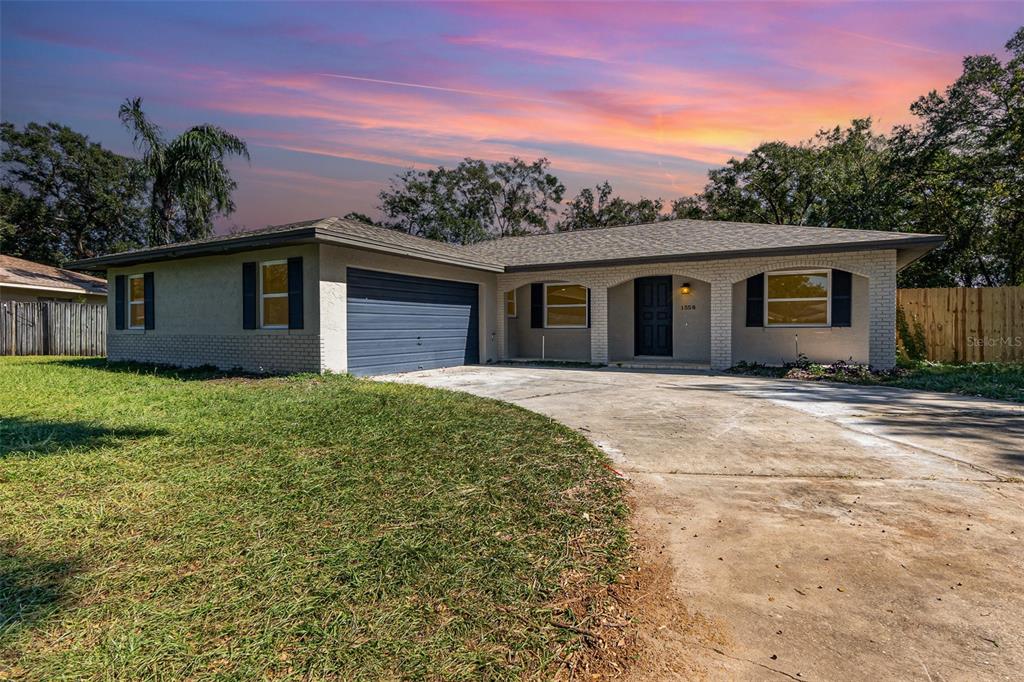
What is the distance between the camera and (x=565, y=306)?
14812 millimetres

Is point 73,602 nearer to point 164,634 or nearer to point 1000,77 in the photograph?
point 164,634

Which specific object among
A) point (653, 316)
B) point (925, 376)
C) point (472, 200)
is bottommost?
point (925, 376)

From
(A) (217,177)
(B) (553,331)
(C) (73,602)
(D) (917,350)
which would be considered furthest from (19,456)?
(A) (217,177)

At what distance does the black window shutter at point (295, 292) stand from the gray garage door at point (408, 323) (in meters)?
0.95

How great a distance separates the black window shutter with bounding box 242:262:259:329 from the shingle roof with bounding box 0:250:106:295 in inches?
565

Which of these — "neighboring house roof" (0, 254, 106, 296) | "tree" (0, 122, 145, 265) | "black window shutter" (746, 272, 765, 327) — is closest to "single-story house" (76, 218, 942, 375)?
"black window shutter" (746, 272, 765, 327)

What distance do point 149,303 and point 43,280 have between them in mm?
11769

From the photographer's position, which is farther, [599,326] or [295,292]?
[599,326]

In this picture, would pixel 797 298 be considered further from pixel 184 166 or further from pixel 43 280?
pixel 43 280

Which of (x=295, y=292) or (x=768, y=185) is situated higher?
(x=768, y=185)

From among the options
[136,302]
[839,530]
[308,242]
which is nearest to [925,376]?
[839,530]

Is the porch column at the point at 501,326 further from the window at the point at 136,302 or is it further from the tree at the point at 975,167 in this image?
the tree at the point at 975,167

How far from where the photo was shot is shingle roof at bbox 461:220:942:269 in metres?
10.9

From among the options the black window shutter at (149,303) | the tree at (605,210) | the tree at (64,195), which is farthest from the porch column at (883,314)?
the tree at (64,195)
